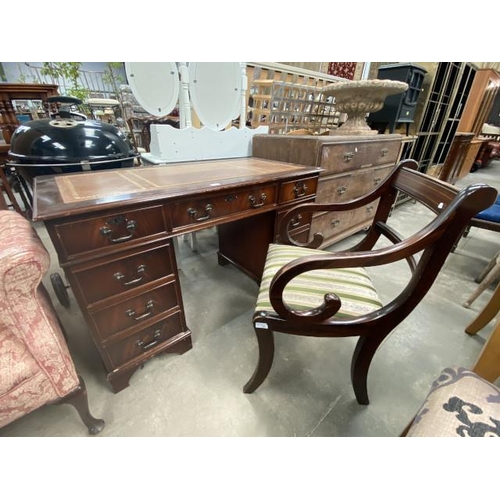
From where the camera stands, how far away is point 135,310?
99 cm

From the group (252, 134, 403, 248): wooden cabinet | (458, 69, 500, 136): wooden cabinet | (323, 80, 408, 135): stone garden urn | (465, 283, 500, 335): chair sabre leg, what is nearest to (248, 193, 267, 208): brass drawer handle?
(252, 134, 403, 248): wooden cabinet

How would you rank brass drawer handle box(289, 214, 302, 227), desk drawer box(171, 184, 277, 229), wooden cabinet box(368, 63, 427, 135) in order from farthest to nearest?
1. wooden cabinet box(368, 63, 427, 135)
2. brass drawer handle box(289, 214, 302, 227)
3. desk drawer box(171, 184, 277, 229)

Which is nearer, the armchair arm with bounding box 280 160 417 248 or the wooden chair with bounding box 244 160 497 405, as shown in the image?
the wooden chair with bounding box 244 160 497 405

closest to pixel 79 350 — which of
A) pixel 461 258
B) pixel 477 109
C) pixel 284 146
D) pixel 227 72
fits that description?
pixel 284 146

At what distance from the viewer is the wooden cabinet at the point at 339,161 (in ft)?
4.86

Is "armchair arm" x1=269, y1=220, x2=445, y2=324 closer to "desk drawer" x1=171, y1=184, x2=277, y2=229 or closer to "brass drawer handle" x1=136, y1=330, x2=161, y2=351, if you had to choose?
"desk drawer" x1=171, y1=184, x2=277, y2=229

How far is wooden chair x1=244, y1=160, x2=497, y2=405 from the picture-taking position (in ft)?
2.03

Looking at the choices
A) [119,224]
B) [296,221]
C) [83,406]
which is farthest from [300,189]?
[83,406]

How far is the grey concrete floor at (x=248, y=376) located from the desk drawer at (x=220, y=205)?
743 millimetres

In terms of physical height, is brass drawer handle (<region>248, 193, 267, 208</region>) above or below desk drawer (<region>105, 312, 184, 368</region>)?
above

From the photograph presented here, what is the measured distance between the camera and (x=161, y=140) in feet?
4.68

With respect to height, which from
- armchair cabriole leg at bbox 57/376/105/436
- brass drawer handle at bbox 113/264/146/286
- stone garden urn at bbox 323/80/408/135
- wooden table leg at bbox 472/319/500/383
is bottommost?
armchair cabriole leg at bbox 57/376/105/436

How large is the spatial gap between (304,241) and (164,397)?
120 cm

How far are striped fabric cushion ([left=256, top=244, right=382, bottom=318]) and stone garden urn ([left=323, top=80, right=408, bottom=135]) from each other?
139cm
